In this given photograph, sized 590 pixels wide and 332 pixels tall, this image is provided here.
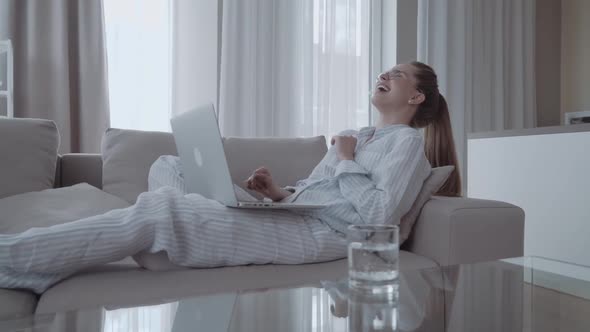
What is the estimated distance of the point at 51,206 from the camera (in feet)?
4.42

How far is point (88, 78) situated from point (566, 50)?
12.7ft

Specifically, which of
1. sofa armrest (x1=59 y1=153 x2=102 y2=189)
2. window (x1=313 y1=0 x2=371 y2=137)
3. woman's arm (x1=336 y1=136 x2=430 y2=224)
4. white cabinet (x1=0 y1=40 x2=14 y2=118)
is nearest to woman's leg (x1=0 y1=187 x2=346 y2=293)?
woman's arm (x1=336 y1=136 x2=430 y2=224)

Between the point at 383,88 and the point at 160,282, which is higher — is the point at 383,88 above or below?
above

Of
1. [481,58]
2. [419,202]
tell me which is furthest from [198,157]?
[481,58]

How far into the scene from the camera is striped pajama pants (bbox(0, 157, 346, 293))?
97cm

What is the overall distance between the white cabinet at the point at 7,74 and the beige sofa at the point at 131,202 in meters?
0.92

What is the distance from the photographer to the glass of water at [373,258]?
0.74 metres

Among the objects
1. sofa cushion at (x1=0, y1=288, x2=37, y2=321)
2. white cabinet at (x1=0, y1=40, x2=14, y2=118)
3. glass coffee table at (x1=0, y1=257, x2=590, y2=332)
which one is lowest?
sofa cushion at (x1=0, y1=288, x2=37, y2=321)

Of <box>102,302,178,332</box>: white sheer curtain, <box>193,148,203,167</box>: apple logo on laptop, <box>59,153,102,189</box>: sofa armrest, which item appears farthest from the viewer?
<box>59,153,102,189</box>: sofa armrest

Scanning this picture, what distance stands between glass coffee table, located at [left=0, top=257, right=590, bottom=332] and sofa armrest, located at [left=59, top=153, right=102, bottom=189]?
123 cm

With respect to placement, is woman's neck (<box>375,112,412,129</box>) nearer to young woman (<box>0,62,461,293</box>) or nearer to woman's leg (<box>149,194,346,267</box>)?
young woman (<box>0,62,461,293</box>)

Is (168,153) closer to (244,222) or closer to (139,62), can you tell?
(244,222)

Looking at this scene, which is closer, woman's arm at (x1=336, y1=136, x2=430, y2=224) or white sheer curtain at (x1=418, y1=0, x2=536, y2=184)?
woman's arm at (x1=336, y1=136, x2=430, y2=224)

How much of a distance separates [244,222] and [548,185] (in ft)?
5.76
